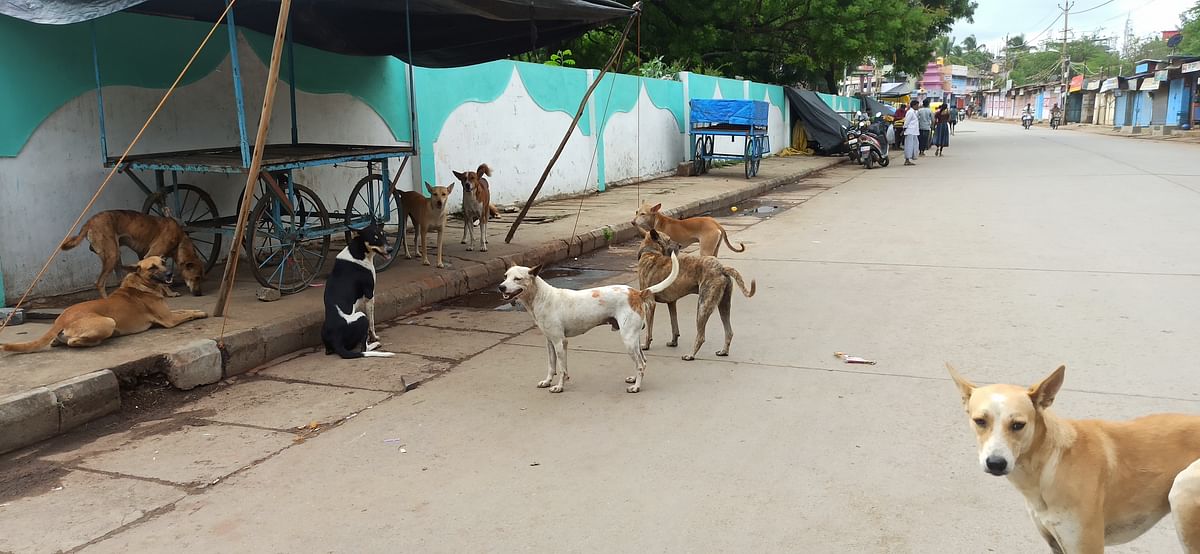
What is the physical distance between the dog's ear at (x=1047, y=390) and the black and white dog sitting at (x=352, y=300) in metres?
4.48

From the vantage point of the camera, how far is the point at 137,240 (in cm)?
671

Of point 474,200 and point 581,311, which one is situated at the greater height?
point 474,200

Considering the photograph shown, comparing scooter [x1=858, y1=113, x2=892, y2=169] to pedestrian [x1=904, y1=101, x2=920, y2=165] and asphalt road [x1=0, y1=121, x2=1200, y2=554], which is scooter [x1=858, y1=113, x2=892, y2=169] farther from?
asphalt road [x1=0, y1=121, x2=1200, y2=554]

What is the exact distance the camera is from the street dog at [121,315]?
5.23m

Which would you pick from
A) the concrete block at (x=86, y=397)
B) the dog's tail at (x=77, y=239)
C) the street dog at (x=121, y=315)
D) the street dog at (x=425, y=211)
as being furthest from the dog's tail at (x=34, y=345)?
the street dog at (x=425, y=211)

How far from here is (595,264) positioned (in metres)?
9.82

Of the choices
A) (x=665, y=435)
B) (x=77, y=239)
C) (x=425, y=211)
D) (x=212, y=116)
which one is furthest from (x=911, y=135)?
(x=77, y=239)

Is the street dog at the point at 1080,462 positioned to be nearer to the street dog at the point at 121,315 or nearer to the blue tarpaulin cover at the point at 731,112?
the street dog at the point at 121,315

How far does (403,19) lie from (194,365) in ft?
15.9

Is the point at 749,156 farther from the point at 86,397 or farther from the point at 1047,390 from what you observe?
the point at 1047,390

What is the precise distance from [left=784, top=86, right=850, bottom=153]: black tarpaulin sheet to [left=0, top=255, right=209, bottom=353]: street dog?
2403 cm

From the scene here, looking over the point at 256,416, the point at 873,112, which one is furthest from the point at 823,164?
the point at 256,416

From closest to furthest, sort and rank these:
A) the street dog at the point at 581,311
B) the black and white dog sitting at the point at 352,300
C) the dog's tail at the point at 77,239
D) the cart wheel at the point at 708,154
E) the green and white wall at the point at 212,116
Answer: the street dog at the point at 581,311 < the black and white dog sitting at the point at 352,300 < the dog's tail at the point at 77,239 < the green and white wall at the point at 212,116 < the cart wheel at the point at 708,154

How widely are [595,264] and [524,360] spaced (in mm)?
4067
